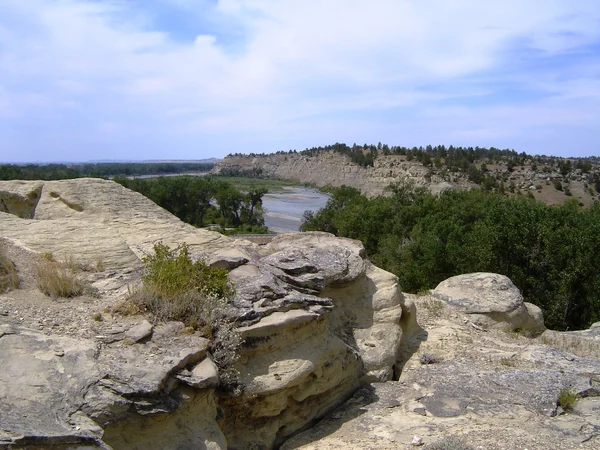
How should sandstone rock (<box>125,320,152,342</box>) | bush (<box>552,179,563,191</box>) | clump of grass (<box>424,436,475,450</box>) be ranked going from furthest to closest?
bush (<box>552,179,563,191</box>)
clump of grass (<box>424,436,475,450</box>)
sandstone rock (<box>125,320,152,342</box>)

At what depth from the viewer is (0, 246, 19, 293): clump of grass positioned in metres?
7.69

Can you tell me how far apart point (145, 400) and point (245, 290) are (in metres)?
2.79

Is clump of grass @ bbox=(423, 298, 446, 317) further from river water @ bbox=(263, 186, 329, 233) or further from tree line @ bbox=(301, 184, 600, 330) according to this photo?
river water @ bbox=(263, 186, 329, 233)

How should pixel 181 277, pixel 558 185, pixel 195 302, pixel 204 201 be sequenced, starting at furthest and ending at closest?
pixel 204 201
pixel 558 185
pixel 181 277
pixel 195 302

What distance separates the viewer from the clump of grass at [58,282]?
302 inches

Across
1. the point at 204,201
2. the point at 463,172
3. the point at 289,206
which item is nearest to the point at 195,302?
the point at 204,201

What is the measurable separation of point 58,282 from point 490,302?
9.87 metres

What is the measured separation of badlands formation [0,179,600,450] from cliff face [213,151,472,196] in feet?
149

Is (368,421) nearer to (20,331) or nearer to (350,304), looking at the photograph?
(350,304)

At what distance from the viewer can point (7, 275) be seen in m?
7.82

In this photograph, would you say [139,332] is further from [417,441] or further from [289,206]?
[289,206]

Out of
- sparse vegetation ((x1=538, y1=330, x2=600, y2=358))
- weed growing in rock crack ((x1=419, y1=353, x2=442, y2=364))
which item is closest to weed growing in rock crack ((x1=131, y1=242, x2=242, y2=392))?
weed growing in rock crack ((x1=419, y1=353, x2=442, y2=364))

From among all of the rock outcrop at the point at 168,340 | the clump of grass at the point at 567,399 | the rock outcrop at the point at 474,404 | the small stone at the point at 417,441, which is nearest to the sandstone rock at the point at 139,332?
the rock outcrop at the point at 168,340

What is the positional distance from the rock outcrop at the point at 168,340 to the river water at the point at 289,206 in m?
52.7
